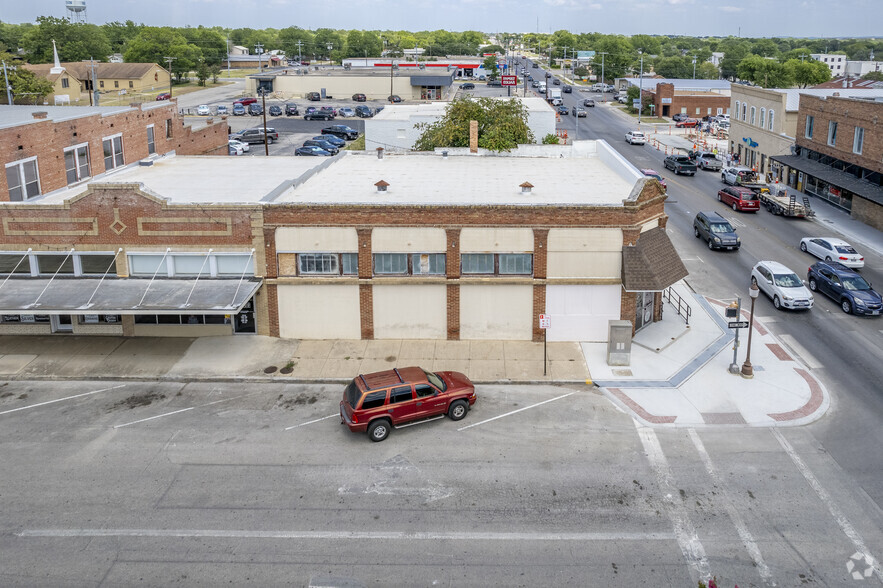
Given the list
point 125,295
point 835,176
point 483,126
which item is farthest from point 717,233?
point 125,295

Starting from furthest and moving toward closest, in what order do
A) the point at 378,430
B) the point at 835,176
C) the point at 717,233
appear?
the point at 835,176 < the point at 717,233 < the point at 378,430

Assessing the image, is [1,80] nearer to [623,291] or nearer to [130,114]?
[130,114]

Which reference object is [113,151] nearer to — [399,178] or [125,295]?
[125,295]

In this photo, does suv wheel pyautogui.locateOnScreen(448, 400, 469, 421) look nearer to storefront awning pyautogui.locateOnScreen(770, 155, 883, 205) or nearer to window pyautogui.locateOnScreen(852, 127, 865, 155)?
storefront awning pyautogui.locateOnScreen(770, 155, 883, 205)

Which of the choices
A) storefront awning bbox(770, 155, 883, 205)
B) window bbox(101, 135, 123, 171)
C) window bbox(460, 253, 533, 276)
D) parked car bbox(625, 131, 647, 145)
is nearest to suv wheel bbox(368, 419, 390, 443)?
window bbox(460, 253, 533, 276)

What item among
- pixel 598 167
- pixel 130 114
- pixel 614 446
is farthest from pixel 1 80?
pixel 614 446

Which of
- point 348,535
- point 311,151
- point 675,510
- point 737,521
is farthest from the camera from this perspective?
point 311,151
